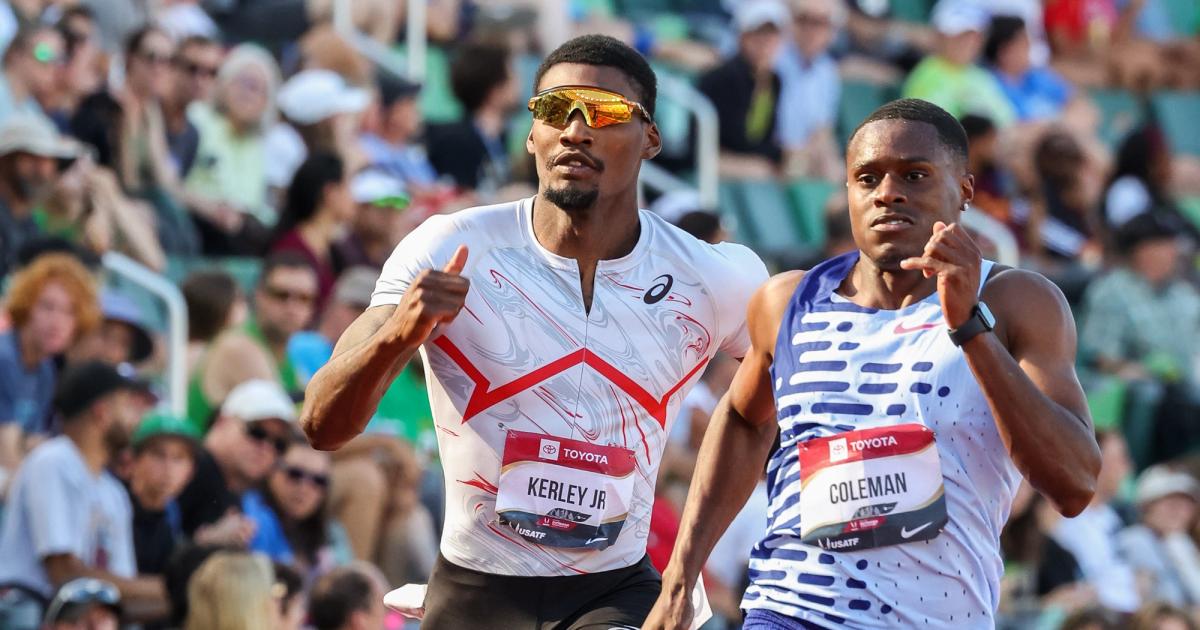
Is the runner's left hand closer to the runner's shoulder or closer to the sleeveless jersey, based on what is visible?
the sleeveless jersey

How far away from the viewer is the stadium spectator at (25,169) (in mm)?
9836

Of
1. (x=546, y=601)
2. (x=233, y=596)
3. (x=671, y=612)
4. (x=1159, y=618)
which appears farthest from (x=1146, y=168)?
(x=671, y=612)

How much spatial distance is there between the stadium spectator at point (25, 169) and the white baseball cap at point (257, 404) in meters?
1.34

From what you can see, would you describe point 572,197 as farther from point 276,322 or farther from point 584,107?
point 276,322

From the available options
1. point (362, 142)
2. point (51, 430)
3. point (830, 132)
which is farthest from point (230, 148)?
point (830, 132)

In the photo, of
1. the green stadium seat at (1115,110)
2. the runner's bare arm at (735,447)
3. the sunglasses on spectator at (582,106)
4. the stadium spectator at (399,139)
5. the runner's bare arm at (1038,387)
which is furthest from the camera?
the green stadium seat at (1115,110)

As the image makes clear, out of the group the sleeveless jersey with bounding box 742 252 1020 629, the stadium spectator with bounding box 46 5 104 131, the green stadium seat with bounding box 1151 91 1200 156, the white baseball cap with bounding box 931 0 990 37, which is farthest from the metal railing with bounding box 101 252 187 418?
the green stadium seat with bounding box 1151 91 1200 156

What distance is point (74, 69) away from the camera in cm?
1095

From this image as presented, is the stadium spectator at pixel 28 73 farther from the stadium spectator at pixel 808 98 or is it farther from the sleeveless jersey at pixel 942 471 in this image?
the sleeveless jersey at pixel 942 471

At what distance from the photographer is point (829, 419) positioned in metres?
5.11

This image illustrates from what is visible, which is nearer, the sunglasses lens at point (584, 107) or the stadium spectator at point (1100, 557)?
the sunglasses lens at point (584, 107)

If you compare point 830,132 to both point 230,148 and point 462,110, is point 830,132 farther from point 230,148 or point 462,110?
point 230,148

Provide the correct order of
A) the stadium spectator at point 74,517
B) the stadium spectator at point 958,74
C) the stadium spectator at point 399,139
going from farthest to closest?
the stadium spectator at point 958,74
the stadium spectator at point 399,139
the stadium spectator at point 74,517

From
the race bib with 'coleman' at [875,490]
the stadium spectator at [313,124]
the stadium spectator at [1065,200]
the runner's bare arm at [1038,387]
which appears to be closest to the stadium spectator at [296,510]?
the stadium spectator at [313,124]
